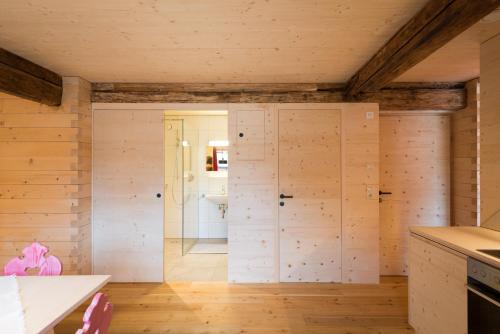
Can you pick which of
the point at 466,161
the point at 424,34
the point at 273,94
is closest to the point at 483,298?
the point at 424,34

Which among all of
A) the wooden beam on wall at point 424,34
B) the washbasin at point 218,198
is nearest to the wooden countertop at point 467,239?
the wooden beam on wall at point 424,34

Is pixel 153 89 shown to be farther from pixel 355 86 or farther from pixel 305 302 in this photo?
pixel 305 302

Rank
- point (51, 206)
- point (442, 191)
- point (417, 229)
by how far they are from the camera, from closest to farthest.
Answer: point (417, 229)
point (51, 206)
point (442, 191)

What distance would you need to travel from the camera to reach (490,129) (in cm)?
226

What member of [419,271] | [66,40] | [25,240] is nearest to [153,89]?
[66,40]

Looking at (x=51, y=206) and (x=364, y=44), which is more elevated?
(x=364, y=44)

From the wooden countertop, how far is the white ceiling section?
1.58 m

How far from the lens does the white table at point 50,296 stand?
1247 millimetres

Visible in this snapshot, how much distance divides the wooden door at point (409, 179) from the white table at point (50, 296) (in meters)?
3.38

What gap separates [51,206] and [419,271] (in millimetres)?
3701

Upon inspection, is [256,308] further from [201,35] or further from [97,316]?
[201,35]

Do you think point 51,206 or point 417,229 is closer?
point 417,229

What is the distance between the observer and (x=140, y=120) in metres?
3.50

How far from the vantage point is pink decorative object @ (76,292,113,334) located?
43.0 inches
